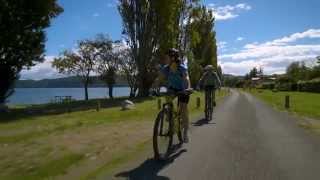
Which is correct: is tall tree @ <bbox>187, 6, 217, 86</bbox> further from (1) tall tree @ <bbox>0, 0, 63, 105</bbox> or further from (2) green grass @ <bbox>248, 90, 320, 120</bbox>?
(1) tall tree @ <bbox>0, 0, 63, 105</bbox>

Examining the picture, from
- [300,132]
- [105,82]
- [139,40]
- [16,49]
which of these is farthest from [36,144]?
[105,82]

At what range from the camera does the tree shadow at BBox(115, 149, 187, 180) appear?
778 cm

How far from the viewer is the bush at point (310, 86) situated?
8319 cm

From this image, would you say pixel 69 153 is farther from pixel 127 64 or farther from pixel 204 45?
pixel 204 45

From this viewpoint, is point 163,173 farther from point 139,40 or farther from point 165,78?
point 139,40

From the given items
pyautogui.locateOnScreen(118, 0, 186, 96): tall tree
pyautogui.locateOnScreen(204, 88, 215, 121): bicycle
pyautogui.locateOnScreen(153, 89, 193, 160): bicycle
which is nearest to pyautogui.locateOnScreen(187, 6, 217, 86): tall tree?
pyautogui.locateOnScreen(118, 0, 186, 96): tall tree

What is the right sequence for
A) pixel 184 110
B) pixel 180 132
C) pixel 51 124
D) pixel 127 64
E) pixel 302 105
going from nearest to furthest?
pixel 184 110, pixel 180 132, pixel 51 124, pixel 302 105, pixel 127 64

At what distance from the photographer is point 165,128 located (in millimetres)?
9594

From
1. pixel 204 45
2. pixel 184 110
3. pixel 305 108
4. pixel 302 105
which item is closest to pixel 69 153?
pixel 184 110

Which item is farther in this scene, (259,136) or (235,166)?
(259,136)

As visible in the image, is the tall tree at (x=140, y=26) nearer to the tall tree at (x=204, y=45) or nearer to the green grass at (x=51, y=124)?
the tall tree at (x=204, y=45)

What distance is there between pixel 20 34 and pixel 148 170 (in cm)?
3048

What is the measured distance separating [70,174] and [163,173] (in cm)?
176

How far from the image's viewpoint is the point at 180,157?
952cm
